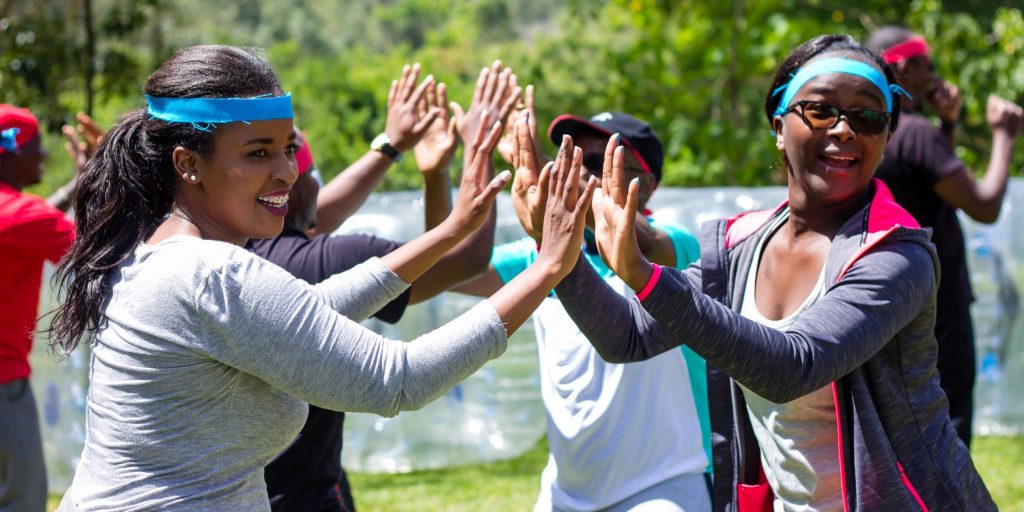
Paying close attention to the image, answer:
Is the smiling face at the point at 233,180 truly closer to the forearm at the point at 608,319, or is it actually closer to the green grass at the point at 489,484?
the forearm at the point at 608,319

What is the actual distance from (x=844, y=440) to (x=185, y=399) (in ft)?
4.16

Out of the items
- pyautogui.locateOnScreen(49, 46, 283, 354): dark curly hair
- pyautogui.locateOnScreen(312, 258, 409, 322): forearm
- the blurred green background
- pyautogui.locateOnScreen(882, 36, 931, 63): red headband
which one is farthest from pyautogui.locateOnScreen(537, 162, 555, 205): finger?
the blurred green background

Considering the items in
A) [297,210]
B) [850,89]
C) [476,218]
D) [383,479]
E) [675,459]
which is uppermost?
[850,89]

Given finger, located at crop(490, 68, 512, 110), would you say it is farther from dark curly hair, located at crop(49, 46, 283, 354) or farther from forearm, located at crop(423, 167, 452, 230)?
dark curly hair, located at crop(49, 46, 283, 354)

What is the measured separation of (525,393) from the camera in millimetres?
7031

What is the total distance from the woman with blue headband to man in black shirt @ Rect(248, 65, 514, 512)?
29.0 inches

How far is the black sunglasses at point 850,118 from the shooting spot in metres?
2.46

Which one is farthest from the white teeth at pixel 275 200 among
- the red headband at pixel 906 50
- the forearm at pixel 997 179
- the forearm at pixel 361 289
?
the forearm at pixel 997 179

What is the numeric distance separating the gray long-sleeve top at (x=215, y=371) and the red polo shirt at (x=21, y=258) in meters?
2.14

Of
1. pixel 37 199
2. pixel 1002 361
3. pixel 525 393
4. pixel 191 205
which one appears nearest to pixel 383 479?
pixel 525 393

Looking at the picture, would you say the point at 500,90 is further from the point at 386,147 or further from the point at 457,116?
the point at 386,147

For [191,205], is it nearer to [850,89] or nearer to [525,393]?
[850,89]

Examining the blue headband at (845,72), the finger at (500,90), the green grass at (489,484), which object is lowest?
the green grass at (489,484)

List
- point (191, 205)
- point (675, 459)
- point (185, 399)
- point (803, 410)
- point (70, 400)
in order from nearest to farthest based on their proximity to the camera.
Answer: point (185, 399)
point (191, 205)
point (803, 410)
point (675, 459)
point (70, 400)
